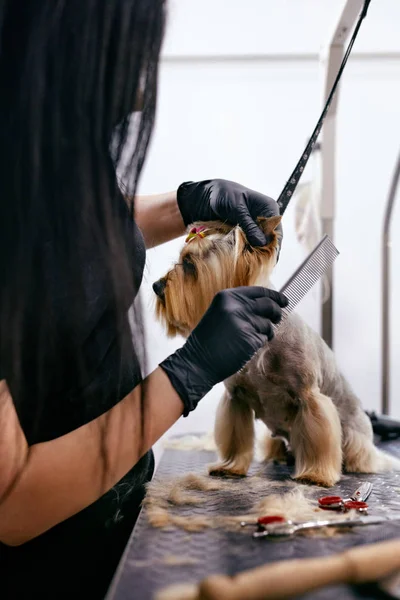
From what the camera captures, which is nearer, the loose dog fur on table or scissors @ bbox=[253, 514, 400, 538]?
scissors @ bbox=[253, 514, 400, 538]

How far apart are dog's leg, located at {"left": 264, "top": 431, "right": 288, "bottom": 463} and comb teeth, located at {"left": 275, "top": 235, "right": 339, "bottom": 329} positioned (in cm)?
41

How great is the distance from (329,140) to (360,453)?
93 cm

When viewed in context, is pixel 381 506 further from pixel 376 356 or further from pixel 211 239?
pixel 376 356

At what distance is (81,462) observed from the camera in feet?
2.50

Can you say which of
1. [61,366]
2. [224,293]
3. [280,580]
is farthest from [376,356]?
[280,580]

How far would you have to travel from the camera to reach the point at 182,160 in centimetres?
183

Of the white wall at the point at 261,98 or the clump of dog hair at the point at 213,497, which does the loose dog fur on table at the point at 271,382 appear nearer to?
the clump of dog hair at the point at 213,497

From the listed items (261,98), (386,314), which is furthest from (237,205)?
(386,314)

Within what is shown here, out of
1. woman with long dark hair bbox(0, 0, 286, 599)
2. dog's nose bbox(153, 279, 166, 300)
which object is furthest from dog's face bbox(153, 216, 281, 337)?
woman with long dark hair bbox(0, 0, 286, 599)

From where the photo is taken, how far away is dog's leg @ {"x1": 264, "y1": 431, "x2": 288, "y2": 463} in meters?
1.45

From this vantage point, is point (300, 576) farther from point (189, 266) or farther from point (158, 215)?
point (158, 215)

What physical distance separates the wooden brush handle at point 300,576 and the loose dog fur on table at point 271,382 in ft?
1.77

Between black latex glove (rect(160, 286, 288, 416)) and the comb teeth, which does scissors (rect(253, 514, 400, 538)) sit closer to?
black latex glove (rect(160, 286, 288, 416))

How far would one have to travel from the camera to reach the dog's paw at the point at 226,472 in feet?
4.10
